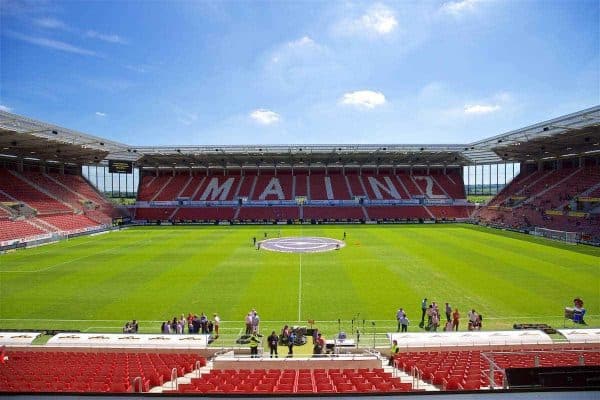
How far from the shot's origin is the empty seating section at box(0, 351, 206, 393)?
7.77 m

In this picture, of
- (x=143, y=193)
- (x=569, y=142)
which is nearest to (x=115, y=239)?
(x=143, y=193)

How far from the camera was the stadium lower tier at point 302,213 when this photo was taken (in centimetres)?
6050

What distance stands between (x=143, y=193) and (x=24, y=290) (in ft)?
158

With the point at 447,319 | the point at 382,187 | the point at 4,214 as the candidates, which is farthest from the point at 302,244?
the point at 382,187

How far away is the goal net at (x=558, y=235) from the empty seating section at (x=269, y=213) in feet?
113

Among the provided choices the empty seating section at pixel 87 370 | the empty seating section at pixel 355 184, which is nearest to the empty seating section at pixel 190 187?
the empty seating section at pixel 355 184

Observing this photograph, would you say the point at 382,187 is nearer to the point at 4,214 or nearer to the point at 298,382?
the point at 4,214

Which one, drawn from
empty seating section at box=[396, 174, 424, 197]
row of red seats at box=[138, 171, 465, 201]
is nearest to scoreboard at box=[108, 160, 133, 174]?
row of red seats at box=[138, 171, 465, 201]

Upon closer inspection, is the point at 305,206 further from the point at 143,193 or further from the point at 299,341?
the point at 299,341

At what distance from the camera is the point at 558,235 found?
39.8m

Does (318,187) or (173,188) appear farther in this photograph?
(318,187)

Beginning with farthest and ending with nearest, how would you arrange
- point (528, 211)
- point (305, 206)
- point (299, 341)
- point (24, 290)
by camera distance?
point (305, 206) < point (528, 211) < point (24, 290) < point (299, 341)

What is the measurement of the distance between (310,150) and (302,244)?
25.7 meters

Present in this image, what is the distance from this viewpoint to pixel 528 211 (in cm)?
4962
